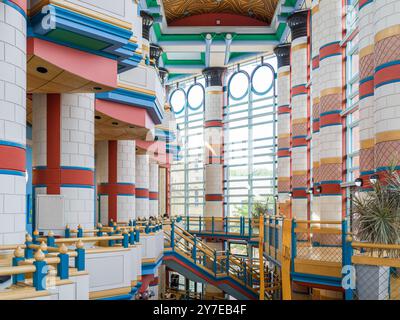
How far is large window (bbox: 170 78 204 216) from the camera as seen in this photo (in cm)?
3472

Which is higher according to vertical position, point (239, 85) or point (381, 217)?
point (239, 85)

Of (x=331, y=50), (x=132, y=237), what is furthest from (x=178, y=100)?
(x=132, y=237)

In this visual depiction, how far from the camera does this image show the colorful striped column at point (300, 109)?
23.9 meters

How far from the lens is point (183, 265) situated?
19.4 m

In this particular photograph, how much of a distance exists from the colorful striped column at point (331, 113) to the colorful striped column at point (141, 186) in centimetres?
821

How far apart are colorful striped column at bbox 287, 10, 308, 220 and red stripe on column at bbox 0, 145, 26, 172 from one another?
18.0 metres

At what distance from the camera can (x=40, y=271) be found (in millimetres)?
5738

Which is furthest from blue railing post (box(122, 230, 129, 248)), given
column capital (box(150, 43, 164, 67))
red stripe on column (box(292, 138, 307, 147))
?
column capital (box(150, 43, 164, 67))

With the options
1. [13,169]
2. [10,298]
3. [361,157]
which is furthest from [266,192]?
[10,298]

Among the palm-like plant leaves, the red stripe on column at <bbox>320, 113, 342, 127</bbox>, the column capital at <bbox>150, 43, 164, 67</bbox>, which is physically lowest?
the palm-like plant leaves

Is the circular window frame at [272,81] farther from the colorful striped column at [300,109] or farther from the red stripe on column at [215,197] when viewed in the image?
the red stripe on column at [215,197]

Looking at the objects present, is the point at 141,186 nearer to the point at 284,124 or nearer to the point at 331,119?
the point at 331,119

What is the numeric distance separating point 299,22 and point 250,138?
970 cm

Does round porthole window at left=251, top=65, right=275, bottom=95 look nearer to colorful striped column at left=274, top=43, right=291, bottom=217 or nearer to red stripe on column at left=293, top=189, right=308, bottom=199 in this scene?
colorful striped column at left=274, top=43, right=291, bottom=217
